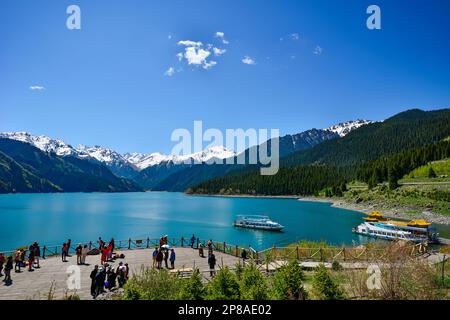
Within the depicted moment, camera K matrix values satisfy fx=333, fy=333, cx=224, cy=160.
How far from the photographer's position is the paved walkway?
2112 cm

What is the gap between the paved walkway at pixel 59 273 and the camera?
832 inches

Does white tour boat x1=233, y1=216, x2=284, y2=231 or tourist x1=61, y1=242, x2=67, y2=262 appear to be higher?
tourist x1=61, y1=242, x2=67, y2=262

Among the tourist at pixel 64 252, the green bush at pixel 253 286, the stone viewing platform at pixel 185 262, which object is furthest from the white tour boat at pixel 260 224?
the green bush at pixel 253 286

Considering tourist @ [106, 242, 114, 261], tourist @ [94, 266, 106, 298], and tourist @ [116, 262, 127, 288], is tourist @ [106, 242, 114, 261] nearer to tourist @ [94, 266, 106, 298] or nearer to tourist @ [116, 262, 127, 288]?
tourist @ [116, 262, 127, 288]

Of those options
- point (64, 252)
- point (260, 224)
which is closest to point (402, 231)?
point (260, 224)

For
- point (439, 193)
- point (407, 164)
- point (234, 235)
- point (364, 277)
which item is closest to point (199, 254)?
point (364, 277)

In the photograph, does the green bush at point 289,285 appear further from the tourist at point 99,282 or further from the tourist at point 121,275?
the tourist at point 121,275

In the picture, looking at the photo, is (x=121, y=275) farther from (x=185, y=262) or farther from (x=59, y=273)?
(x=185, y=262)

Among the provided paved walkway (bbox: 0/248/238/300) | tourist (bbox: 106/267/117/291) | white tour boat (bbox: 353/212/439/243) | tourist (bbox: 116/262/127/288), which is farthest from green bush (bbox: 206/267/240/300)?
white tour boat (bbox: 353/212/439/243)

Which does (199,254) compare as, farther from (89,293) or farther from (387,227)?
(387,227)

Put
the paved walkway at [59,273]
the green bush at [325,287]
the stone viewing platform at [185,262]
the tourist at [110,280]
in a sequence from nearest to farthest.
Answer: the green bush at [325,287] < the paved walkway at [59,273] < the stone viewing platform at [185,262] < the tourist at [110,280]

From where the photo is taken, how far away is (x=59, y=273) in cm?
2684

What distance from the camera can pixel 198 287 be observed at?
49.2ft
